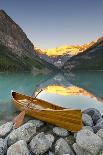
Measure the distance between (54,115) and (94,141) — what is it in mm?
5240

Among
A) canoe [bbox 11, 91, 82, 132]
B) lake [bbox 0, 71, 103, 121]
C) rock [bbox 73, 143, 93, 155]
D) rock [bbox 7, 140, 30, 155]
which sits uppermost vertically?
canoe [bbox 11, 91, 82, 132]

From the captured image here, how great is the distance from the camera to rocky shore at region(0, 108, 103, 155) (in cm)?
1869

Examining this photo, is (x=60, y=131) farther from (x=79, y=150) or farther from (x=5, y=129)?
(x=5, y=129)

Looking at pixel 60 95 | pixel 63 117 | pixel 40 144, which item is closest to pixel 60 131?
pixel 63 117

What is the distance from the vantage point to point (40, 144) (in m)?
19.6

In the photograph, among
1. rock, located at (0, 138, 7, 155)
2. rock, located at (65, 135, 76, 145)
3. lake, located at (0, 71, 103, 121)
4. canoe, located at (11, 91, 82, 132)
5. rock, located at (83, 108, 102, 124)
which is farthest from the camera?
lake, located at (0, 71, 103, 121)

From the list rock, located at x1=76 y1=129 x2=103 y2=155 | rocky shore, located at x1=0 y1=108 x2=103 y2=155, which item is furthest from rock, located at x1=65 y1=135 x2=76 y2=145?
rock, located at x1=76 y1=129 x2=103 y2=155

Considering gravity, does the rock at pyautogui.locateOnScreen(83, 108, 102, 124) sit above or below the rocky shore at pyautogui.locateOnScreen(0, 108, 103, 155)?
above

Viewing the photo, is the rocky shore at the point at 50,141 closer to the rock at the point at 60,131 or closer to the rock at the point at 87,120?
the rock at the point at 60,131

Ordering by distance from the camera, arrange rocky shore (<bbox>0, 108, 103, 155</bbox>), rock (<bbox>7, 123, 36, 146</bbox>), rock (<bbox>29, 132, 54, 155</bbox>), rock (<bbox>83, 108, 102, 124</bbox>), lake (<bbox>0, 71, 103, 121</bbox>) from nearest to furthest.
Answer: rocky shore (<bbox>0, 108, 103, 155</bbox>) < rock (<bbox>29, 132, 54, 155</bbox>) < rock (<bbox>7, 123, 36, 146</bbox>) < rock (<bbox>83, 108, 102, 124</bbox>) < lake (<bbox>0, 71, 103, 121</bbox>)

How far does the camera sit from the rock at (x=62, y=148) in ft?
63.9

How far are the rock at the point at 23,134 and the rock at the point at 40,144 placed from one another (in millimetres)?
956

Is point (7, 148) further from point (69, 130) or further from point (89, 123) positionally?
point (89, 123)

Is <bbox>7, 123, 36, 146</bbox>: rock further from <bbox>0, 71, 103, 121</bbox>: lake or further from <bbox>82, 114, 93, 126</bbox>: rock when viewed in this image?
<bbox>0, 71, 103, 121</bbox>: lake
